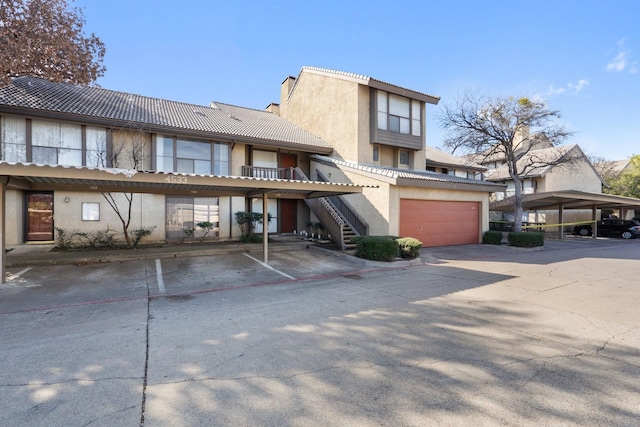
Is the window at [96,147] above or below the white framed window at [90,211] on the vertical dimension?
above

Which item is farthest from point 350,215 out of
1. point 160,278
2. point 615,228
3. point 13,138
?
point 615,228

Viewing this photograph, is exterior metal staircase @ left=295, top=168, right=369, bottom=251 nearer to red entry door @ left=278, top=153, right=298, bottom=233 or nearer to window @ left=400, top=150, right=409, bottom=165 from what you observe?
red entry door @ left=278, top=153, right=298, bottom=233

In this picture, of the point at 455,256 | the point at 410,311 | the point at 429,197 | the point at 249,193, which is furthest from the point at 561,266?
the point at 249,193

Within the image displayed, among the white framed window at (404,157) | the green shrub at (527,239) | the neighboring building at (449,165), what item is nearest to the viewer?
the green shrub at (527,239)

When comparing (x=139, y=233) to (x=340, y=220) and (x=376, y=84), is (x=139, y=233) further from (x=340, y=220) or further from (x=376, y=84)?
(x=376, y=84)

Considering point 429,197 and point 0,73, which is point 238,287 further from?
point 429,197

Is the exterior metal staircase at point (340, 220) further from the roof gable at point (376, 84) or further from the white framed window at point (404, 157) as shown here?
the roof gable at point (376, 84)

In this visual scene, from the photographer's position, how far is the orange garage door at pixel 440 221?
14945 millimetres

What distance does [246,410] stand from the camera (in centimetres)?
290

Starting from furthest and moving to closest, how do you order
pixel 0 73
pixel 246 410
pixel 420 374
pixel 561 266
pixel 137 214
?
pixel 137 214 → pixel 561 266 → pixel 0 73 → pixel 420 374 → pixel 246 410

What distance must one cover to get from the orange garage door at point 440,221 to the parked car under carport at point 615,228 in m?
15.8

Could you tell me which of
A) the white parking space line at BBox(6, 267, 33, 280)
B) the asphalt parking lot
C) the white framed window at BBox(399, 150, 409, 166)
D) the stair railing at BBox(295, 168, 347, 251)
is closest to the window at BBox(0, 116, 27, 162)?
the white parking space line at BBox(6, 267, 33, 280)

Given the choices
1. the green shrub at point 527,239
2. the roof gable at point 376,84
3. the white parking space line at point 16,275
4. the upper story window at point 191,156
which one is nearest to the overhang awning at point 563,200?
the green shrub at point 527,239

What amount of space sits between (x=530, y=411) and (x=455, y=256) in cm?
1108
